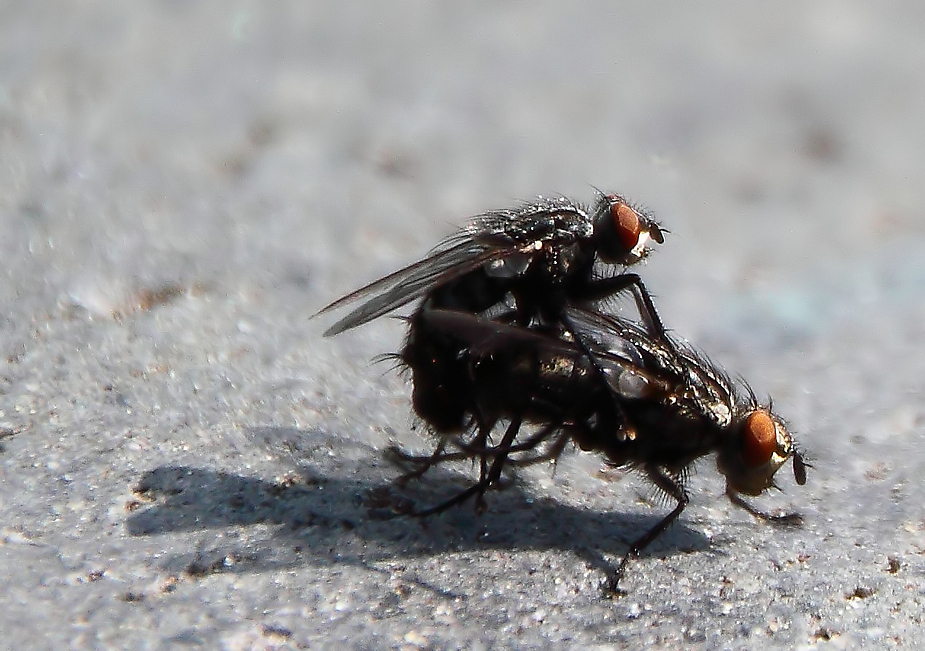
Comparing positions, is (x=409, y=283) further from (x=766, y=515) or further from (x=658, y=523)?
(x=766, y=515)

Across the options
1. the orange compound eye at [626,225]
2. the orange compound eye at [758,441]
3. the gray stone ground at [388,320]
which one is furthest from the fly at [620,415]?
the orange compound eye at [626,225]

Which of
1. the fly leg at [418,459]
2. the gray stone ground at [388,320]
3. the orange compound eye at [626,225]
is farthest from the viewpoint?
the orange compound eye at [626,225]

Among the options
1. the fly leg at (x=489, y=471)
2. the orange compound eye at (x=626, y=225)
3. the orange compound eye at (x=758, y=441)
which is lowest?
the fly leg at (x=489, y=471)

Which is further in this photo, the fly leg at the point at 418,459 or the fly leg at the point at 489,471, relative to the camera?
the fly leg at the point at 418,459

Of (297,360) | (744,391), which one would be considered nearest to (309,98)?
(297,360)

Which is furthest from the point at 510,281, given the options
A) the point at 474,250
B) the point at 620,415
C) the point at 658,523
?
the point at 658,523

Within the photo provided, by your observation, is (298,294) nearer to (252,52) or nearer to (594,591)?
(252,52)

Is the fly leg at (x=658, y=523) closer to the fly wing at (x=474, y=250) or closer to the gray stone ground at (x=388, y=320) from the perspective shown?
the gray stone ground at (x=388, y=320)
